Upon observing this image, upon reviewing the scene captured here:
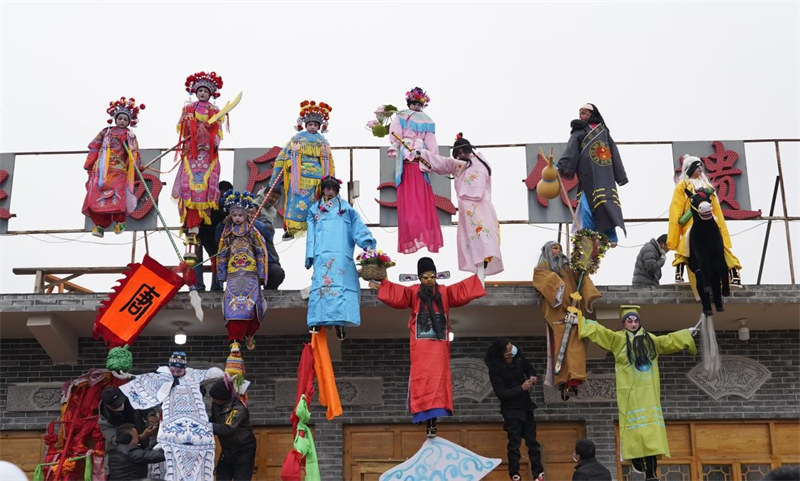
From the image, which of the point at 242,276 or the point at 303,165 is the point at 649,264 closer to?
the point at 303,165

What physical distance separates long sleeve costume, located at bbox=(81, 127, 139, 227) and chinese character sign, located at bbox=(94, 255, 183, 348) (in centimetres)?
83

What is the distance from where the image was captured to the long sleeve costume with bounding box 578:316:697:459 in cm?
1053

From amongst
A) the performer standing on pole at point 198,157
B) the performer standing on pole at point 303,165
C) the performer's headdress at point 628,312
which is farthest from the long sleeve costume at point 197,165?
the performer's headdress at point 628,312

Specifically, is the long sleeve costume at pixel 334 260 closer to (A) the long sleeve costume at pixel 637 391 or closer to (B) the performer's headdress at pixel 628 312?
(A) the long sleeve costume at pixel 637 391

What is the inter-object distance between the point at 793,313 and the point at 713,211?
156 centimetres

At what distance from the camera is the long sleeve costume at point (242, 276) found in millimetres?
11086

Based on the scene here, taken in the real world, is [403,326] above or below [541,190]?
below

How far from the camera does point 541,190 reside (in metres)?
11.6

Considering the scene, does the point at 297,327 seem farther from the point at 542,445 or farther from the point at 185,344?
the point at 542,445

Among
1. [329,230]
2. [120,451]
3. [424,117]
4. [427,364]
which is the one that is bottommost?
[120,451]

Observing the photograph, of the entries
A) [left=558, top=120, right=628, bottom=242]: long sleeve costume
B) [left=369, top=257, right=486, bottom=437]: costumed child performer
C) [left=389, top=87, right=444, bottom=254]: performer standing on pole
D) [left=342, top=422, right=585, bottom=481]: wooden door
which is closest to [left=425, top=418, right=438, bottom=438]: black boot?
[left=369, top=257, right=486, bottom=437]: costumed child performer

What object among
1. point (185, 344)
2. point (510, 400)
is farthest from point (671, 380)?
point (185, 344)

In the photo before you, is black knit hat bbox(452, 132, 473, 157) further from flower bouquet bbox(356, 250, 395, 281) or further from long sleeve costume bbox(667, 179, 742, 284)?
long sleeve costume bbox(667, 179, 742, 284)

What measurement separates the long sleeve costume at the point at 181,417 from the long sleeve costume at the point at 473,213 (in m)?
2.89
